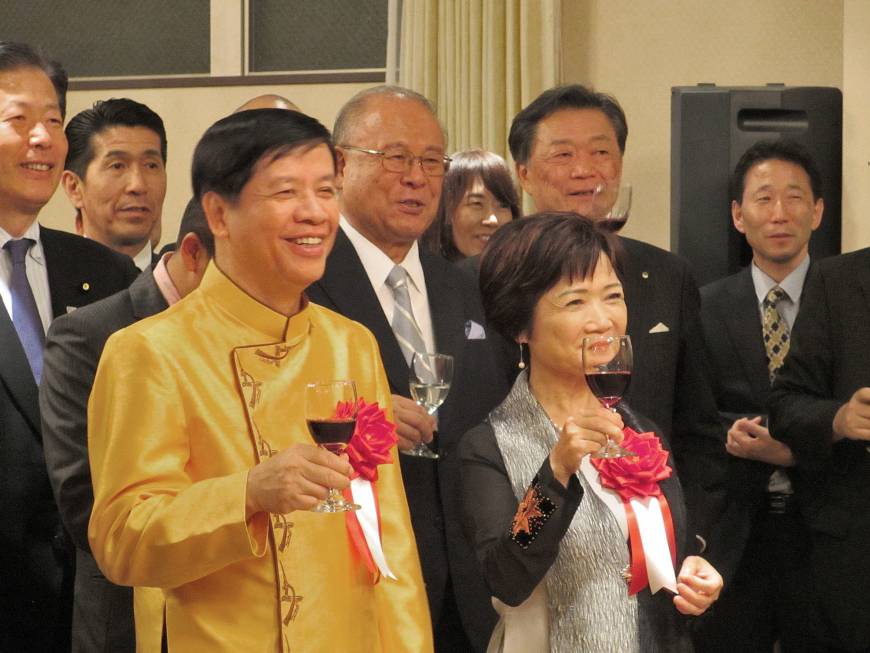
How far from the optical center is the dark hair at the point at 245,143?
2.05 meters

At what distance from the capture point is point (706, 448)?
2996 millimetres

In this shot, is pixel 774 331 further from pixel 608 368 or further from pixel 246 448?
pixel 246 448

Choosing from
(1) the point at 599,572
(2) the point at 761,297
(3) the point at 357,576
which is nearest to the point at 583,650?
(1) the point at 599,572

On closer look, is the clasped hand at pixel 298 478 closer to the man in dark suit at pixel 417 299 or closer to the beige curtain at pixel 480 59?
the man in dark suit at pixel 417 299

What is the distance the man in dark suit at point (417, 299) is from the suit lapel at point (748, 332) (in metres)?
1.35

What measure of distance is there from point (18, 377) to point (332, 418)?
4.07 ft

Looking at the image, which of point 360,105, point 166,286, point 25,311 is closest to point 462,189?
point 360,105

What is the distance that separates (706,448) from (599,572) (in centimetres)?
80

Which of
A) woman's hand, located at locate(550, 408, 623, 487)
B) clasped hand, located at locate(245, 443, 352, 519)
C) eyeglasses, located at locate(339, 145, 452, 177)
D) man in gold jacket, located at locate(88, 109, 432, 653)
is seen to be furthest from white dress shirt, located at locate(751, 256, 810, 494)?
clasped hand, located at locate(245, 443, 352, 519)

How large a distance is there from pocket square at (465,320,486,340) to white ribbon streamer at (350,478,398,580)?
3.13ft

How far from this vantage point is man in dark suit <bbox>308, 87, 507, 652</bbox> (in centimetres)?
278

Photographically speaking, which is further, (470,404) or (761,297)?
(761,297)

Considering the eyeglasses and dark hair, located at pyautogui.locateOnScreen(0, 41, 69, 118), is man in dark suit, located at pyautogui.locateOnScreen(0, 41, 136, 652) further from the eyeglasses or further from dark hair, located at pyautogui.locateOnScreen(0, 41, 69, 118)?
the eyeglasses

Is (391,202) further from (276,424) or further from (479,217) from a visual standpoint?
(479,217)
